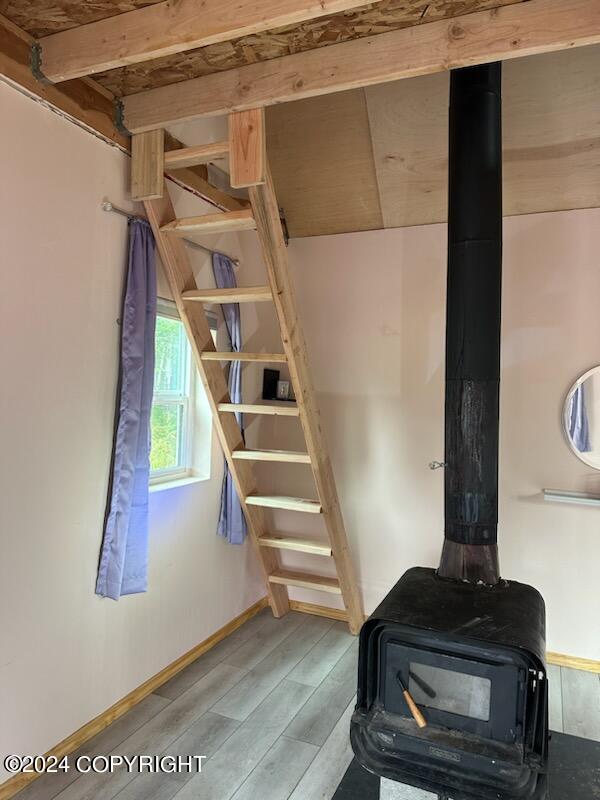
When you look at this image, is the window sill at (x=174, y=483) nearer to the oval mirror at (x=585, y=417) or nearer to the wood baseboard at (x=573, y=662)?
the oval mirror at (x=585, y=417)

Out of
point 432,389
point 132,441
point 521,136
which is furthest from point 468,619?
point 521,136

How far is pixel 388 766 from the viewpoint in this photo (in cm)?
178

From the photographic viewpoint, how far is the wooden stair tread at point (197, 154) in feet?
7.20

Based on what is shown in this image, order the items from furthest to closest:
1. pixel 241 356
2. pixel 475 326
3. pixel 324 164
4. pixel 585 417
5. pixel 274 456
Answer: pixel 324 164 → pixel 585 417 → pixel 274 456 → pixel 241 356 → pixel 475 326

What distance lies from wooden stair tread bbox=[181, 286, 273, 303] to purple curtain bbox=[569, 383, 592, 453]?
5.87 feet

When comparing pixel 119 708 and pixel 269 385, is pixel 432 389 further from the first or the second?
pixel 119 708

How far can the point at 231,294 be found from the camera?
2.48m

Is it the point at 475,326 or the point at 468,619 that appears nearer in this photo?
the point at 468,619

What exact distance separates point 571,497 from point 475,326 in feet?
4.59

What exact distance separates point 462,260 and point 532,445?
1.40 metres

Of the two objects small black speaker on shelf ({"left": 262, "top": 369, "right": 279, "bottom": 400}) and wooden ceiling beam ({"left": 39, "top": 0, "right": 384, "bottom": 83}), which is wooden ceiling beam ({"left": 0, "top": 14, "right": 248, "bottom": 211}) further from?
small black speaker on shelf ({"left": 262, "top": 369, "right": 279, "bottom": 400})

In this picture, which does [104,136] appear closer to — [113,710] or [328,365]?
[328,365]

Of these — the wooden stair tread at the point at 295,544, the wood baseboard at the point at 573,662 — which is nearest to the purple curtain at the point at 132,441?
the wooden stair tread at the point at 295,544

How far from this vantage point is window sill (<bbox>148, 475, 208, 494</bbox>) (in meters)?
2.68
